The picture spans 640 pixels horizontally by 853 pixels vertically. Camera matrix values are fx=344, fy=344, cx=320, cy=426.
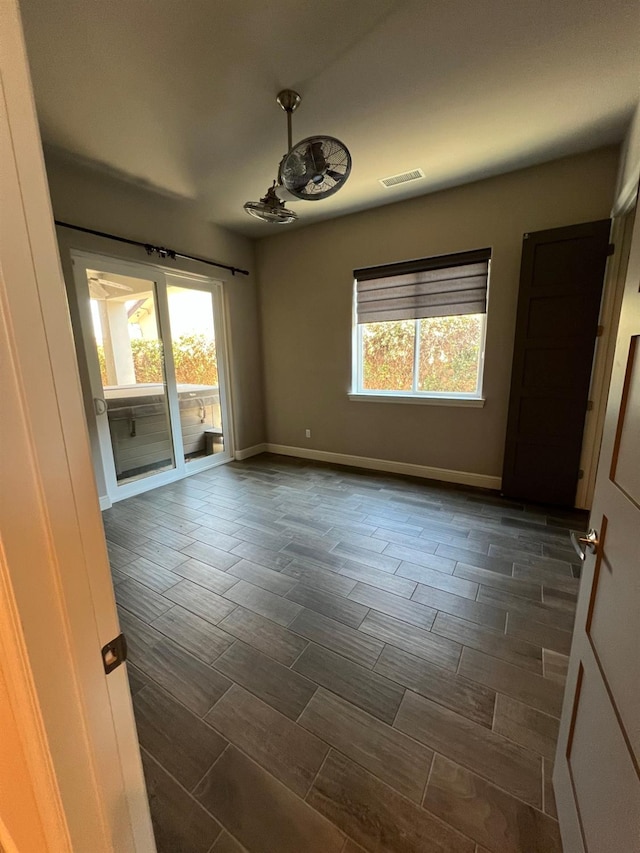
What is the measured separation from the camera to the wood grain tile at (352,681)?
144 centimetres

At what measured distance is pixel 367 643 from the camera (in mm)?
1735

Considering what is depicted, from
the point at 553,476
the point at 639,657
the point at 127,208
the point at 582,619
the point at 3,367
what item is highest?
the point at 127,208

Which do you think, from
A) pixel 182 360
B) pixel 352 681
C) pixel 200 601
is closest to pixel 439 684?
pixel 352 681

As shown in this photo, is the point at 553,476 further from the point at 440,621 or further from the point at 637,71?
the point at 637,71

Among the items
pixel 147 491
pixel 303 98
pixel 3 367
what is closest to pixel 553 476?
pixel 303 98

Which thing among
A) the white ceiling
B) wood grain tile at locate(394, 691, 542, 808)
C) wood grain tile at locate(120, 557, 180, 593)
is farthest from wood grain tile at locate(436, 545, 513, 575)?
the white ceiling

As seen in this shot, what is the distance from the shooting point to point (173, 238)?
3.62 metres

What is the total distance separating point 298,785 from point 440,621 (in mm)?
1009

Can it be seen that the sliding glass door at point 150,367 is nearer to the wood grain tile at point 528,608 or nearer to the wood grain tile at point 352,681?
the wood grain tile at point 352,681

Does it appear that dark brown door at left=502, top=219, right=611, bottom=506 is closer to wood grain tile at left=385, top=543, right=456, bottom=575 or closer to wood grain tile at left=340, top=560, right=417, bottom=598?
wood grain tile at left=385, top=543, right=456, bottom=575

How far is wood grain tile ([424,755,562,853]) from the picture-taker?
103 centimetres

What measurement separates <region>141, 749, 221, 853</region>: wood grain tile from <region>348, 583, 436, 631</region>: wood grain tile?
1116 mm

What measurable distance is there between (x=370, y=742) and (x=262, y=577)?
44.4 inches

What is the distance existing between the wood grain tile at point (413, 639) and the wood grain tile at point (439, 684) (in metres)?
0.04
